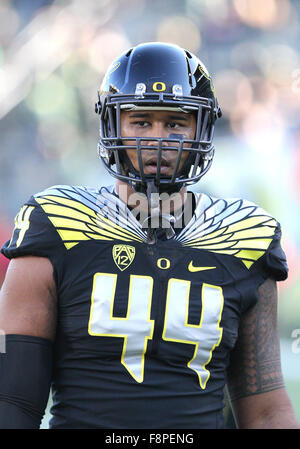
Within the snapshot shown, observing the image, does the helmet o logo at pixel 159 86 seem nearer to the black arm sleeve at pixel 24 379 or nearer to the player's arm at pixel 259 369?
the player's arm at pixel 259 369

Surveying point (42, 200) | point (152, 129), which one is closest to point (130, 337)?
point (42, 200)

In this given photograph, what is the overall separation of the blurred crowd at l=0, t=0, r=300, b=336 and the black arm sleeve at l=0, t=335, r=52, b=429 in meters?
4.83

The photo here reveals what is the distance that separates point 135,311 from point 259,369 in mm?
386

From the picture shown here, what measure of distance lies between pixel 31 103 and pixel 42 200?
17.8 ft

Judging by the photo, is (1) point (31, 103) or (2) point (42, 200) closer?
(2) point (42, 200)

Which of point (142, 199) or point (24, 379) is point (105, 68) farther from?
point (24, 379)

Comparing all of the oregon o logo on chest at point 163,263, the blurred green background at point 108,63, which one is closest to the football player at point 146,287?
the oregon o logo on chest at point 163,263

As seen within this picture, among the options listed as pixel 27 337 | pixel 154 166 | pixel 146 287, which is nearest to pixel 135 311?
pixel 146 287

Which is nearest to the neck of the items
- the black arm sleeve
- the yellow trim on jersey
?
the yellow trim on jersey

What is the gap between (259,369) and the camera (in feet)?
5.55

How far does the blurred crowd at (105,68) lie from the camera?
642cm

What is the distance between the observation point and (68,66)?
22.9ft

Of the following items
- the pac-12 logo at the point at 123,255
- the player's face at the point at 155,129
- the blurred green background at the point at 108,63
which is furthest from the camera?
the blurred green background at the point at 108,63

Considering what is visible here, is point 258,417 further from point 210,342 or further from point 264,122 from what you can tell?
point 264,122
